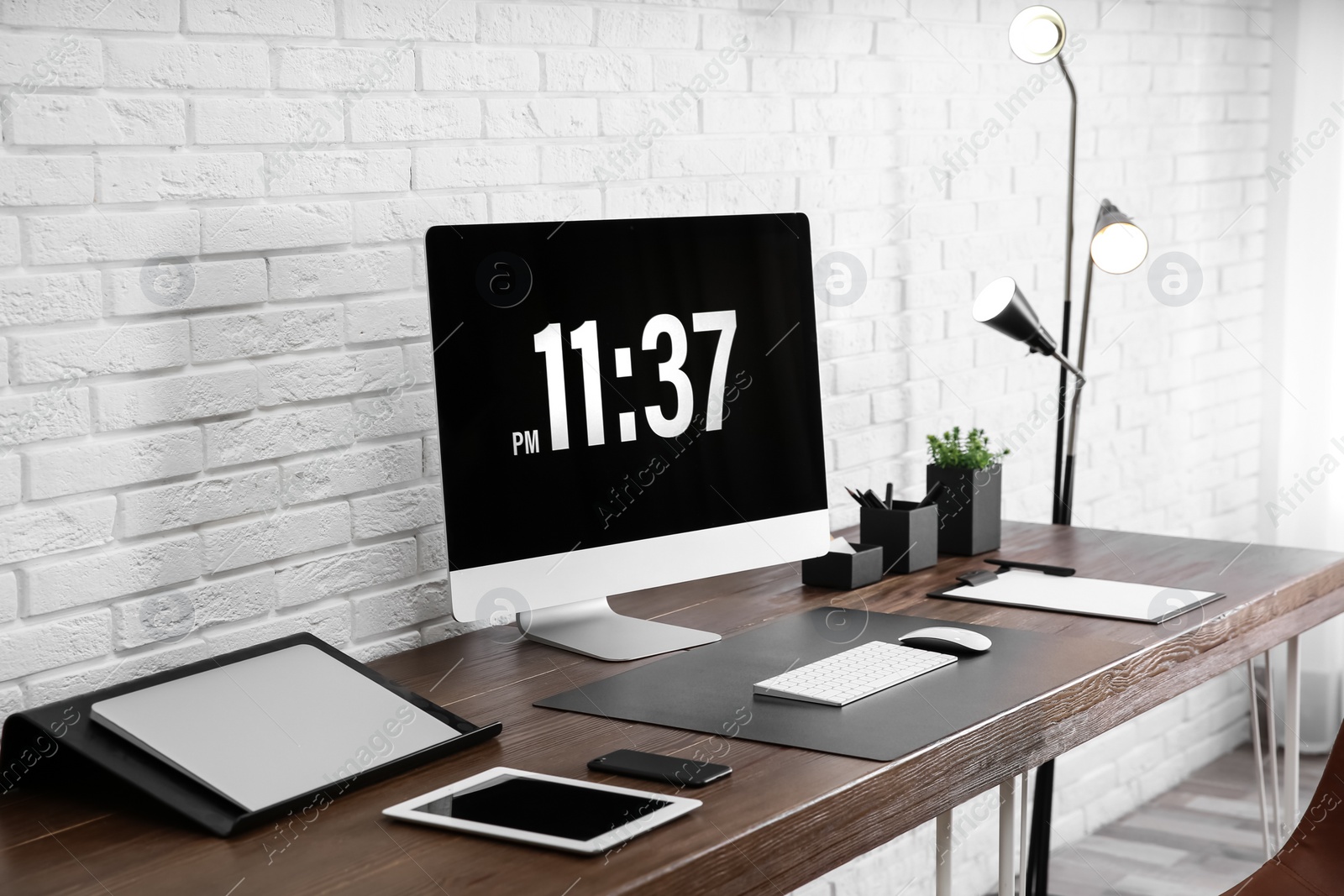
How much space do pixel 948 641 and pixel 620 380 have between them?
0.52 metres

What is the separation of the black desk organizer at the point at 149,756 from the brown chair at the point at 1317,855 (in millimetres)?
990

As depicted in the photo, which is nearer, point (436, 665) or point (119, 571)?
point (119, 571)

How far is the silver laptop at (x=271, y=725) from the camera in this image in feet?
4.11

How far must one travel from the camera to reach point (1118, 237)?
2342 mm

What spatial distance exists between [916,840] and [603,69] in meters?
1.63

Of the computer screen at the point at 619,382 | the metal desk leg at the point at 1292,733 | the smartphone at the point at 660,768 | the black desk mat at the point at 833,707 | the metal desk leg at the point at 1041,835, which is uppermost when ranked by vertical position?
the computer screen at the point at 619,382

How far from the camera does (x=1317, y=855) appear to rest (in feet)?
5.65

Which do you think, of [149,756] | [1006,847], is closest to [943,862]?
[1006,847]

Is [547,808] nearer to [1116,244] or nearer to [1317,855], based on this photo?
[1317,855]

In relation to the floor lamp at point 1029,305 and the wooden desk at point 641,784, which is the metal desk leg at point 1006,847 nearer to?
the wooden desk at point 641,784

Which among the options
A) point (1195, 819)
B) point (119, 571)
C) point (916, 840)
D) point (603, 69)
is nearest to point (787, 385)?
point (603, 69)

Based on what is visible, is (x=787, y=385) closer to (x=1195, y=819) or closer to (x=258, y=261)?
(x=258, y=261)

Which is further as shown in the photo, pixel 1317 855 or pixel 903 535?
pixel 903 535

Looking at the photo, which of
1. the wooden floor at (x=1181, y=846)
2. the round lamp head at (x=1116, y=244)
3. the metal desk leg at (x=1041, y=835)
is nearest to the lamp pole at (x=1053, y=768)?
the metal desk leg at (x=1041, y=835)
